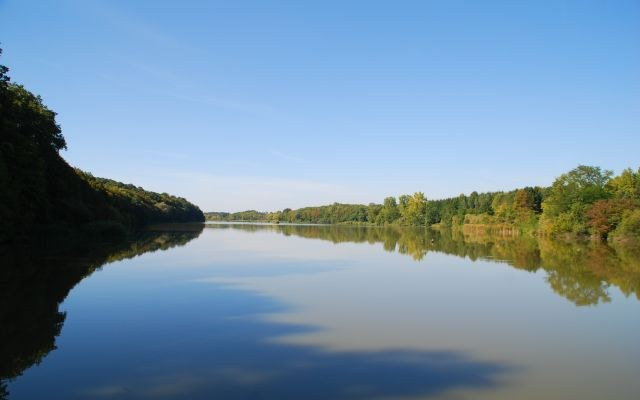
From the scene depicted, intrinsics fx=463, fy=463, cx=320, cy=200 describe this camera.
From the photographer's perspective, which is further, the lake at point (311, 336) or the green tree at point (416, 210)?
the green tree at point (416, 210)

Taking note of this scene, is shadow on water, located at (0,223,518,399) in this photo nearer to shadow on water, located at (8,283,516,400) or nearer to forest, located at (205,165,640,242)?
shadow on water, located at (8,283,516,400)

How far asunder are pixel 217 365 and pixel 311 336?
8.50 feet

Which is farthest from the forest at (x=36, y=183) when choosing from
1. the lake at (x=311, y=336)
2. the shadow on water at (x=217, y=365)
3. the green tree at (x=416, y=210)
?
the green tree at (x=416, y=210)

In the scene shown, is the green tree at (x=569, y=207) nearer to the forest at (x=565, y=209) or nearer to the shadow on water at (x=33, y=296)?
the forest at (x=565, y=209)

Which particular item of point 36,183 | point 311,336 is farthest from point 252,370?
point 36,183

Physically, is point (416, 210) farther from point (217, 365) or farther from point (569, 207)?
point (217, 365)

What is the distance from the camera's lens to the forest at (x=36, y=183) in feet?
93.1

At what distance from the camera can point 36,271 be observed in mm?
18141

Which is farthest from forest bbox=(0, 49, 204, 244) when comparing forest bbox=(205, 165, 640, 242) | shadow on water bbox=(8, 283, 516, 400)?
forest bbox=(205, 165, 640, 242)

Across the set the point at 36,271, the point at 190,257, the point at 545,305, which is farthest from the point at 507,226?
the point at 36,271

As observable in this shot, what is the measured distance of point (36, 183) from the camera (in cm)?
3175

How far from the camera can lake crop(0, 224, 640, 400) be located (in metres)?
6.94

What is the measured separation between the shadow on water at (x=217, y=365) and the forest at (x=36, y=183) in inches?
799

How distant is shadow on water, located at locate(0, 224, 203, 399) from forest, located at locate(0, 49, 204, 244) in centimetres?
418
